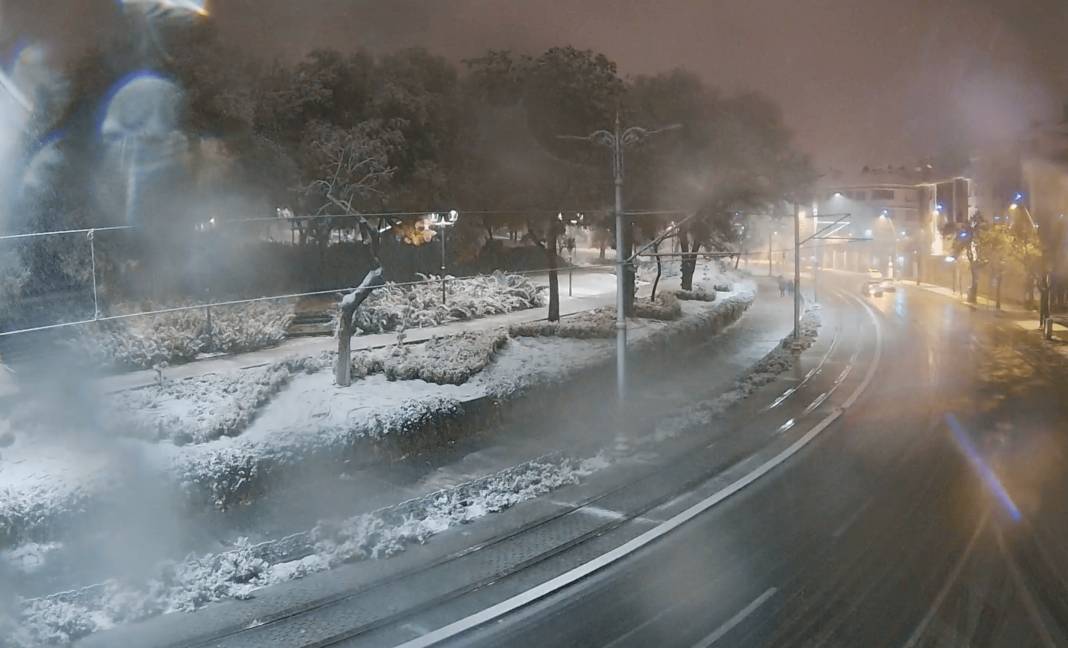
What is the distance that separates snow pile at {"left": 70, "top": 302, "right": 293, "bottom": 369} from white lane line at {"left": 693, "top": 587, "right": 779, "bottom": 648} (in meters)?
18.1

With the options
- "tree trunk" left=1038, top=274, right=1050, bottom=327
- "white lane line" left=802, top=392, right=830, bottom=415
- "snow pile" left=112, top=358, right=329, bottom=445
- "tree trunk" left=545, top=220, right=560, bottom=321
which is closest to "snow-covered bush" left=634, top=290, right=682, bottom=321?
"tree trunk" left=545, top=220, right=560, bottom=321

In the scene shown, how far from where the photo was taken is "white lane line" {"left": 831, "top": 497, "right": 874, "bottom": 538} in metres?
13.2

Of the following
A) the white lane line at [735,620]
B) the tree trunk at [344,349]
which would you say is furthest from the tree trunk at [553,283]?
the white lane line at [735,620]

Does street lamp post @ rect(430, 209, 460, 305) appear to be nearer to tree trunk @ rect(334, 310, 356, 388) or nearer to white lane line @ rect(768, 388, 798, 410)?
tree trunk @ rect(334, 310, 356, 388)

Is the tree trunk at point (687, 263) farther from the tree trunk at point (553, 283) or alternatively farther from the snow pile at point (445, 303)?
the tree trunk at point (553, 283)

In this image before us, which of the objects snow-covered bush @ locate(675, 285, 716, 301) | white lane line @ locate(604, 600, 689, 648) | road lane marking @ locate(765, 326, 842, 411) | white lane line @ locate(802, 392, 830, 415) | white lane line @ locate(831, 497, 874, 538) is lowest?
white lane line @ locate(604, 600, 689, 648)

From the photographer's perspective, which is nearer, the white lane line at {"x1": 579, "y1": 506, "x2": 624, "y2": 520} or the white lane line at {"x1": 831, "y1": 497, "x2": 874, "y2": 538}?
the white lane line at {"x1": 831, "y1": 497, "x2": 874, "y2": 538}

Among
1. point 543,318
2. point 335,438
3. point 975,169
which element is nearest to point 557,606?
point 335,438

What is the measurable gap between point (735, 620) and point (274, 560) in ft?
22.9

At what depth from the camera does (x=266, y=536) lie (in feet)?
47.8

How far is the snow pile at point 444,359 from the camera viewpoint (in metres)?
22.6

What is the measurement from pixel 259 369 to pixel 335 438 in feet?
17.8

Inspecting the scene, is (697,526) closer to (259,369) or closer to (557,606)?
(557,606)

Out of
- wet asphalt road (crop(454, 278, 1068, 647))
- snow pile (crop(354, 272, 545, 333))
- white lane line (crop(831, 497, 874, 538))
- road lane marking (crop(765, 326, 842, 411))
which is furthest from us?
snow pile (crop(354, 272, 545, 333))
